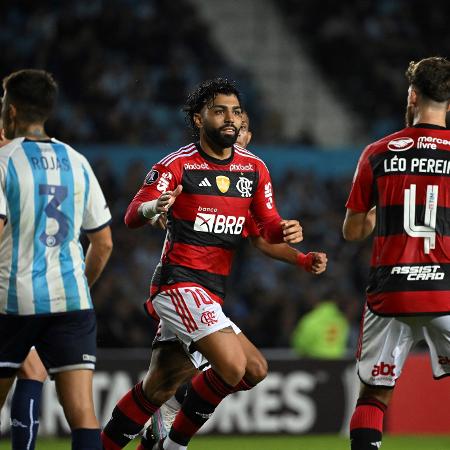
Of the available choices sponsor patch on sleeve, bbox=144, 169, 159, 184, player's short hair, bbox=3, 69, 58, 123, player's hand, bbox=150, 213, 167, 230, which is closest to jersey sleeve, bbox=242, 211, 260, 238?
player's hand, bbox=150, 213, 167, 230

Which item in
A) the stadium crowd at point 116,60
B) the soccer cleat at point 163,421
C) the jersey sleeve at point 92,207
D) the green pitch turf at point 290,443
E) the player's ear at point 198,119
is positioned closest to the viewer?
the jersey sleeve at point 92,207

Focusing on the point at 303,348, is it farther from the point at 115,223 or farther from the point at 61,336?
the point at 61,336

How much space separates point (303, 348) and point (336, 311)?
55 cm

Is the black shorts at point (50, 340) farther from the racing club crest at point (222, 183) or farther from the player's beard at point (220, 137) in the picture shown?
the player's beard at point (220, 137)

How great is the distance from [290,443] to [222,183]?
433 cm

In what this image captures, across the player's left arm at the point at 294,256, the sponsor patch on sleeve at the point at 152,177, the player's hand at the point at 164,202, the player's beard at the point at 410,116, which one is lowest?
the player's left arm at the point at 294,256

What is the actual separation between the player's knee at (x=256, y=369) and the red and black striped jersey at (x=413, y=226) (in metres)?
0.88

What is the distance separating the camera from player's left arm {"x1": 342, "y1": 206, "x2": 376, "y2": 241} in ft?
19.2

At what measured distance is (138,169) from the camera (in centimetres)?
1389

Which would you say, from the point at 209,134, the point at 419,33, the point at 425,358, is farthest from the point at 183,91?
the point at 209,134

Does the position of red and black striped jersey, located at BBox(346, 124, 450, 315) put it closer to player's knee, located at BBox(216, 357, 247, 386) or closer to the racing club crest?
player's knee, located at BBox(216, 357, 247, 386)

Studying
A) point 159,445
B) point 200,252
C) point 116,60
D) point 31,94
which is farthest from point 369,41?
point 31,94

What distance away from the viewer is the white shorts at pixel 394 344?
5590 millimetres

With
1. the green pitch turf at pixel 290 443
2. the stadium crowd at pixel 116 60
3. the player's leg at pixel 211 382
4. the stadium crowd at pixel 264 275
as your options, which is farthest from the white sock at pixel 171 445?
the stadium crowd at pixel 116 60
